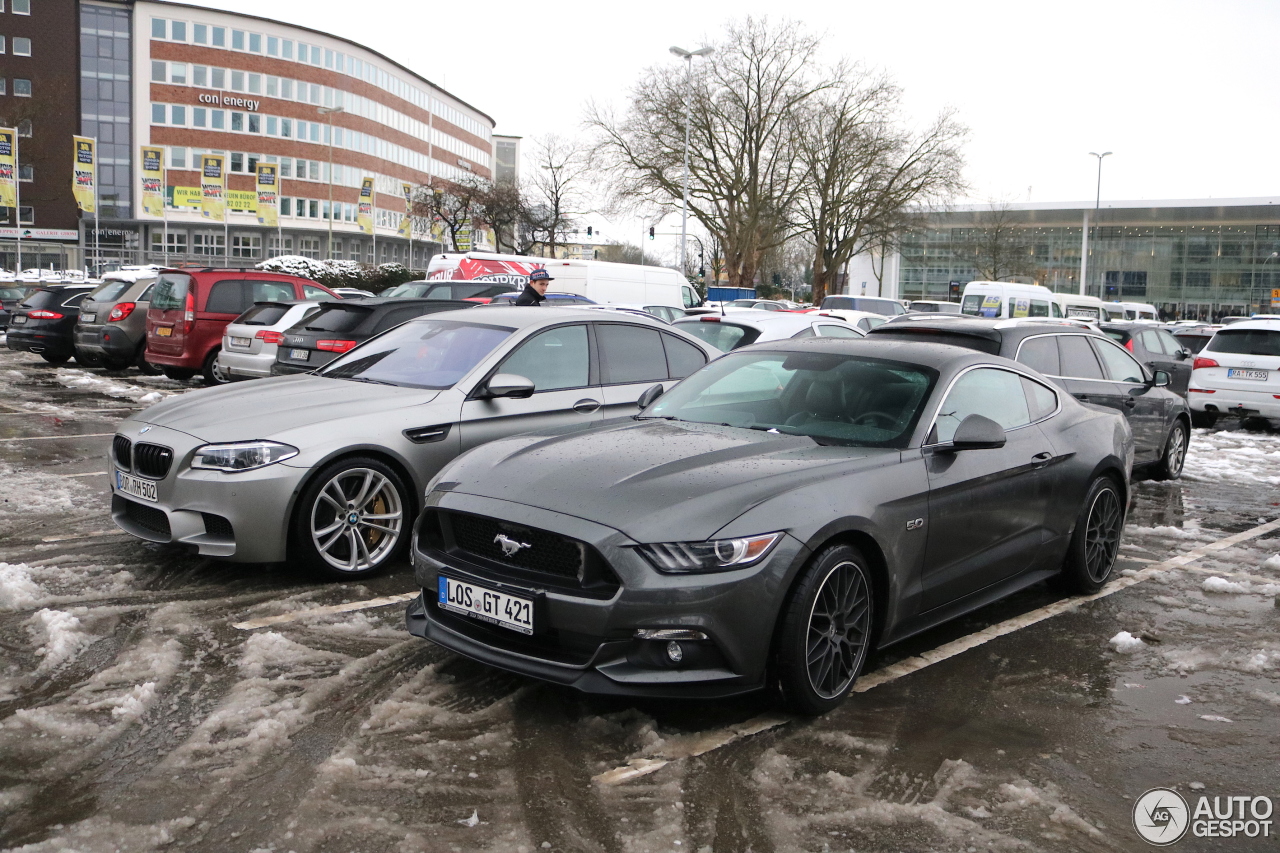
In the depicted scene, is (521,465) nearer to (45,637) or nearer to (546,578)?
(546,578)

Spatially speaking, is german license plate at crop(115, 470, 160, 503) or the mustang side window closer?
the mustang side window

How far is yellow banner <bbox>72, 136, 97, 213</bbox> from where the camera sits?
55.2 metres

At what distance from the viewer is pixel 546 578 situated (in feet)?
13.0

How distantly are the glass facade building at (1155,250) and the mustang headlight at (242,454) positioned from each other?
7982cm

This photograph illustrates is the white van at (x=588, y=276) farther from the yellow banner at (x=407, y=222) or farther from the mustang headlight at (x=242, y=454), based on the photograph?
→ the yellow banner at (x=407, y=222)

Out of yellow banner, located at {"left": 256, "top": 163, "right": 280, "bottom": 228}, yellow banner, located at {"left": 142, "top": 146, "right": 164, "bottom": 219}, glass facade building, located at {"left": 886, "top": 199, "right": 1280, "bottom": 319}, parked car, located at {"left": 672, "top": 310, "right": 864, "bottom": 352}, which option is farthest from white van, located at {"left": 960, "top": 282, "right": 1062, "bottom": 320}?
glass facade building, located at {"left": 886, "top": 199, "right": 1280, "bottom": 319}

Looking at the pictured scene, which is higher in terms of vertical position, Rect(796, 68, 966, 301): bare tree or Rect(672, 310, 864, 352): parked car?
Rect(796, 68, 966, 301): bare tree

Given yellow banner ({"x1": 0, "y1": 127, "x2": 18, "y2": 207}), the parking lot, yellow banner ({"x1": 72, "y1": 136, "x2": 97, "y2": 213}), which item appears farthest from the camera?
yellow banner ({"x1": 72, "y1": 136, "x2": 97, "y2": 213})

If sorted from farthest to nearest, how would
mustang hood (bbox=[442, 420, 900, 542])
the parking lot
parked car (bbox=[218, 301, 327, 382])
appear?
parked car (bbox=[218, 301, 327, 382]) → mustang hood (bbox=[442, 420, 900, 542]) → the parking lot

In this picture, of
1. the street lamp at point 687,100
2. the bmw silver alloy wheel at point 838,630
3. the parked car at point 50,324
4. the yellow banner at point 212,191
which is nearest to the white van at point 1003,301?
the street lamp at point 687,100

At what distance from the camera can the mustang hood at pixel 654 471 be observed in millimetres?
3895

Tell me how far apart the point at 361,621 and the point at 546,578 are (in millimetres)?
1624

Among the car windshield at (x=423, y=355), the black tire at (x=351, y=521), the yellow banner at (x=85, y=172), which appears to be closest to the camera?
the black tire at (x=351, y=521)

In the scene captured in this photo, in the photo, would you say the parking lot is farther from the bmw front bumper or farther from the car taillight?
the car taillight
